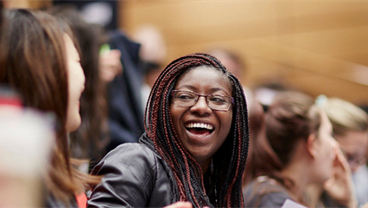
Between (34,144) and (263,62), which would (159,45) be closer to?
(263,62)

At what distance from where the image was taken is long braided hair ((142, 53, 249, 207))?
165 centimetres

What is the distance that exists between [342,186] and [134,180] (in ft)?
6.65

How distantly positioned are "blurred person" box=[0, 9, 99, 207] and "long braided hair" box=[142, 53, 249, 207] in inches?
15.3

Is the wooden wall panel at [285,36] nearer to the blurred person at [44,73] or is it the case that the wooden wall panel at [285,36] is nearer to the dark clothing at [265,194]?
the dark clothing at [265,194]

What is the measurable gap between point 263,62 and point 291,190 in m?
3.94

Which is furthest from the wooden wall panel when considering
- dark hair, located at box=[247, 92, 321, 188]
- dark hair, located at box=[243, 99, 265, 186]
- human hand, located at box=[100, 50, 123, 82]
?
dark hair, located at box=[247, 92, 321, 188]

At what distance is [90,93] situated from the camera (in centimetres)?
267

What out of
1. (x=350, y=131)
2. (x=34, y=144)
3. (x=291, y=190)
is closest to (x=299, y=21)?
(x=350, y=131)

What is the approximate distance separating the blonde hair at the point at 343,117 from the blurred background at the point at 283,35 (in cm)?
240

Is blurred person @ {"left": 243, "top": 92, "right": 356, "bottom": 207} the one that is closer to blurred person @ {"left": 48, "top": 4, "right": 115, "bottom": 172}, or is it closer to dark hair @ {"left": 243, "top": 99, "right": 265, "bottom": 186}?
dark hair @ {"left": 243, "top": 99, "right": 265, "bottom": 186}

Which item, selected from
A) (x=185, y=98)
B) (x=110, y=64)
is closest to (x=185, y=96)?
(x=185, y=98)

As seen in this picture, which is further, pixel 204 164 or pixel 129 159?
pixel 204 164

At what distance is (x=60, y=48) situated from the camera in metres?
1.33

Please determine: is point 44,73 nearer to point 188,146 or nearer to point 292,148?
point 188,146
